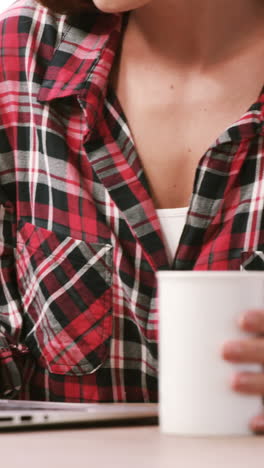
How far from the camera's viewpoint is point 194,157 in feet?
3.99

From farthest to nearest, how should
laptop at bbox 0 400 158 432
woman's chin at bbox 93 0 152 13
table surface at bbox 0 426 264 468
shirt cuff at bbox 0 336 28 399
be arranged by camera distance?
shirt cuff at bbox 0 336 28 399
woman's chin at bbox 93 0 152 13
laptop at bbox 0 400 158 432
table surface at bbox 0 426 264 468

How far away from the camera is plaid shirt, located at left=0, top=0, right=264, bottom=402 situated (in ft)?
3.69

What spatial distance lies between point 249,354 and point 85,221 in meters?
0.64

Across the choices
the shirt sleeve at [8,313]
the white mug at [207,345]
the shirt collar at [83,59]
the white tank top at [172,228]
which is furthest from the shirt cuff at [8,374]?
the white mug at [207,345]

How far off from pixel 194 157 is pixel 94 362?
362 mm

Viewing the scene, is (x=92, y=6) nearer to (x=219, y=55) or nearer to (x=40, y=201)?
(x=219, y=55)

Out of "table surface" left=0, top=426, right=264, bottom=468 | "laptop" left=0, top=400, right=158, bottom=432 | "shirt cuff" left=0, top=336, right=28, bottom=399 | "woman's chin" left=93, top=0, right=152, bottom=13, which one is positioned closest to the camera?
"table surface" left=0, top=426, right=264, bottom=468

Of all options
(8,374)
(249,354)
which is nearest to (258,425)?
(249,354)

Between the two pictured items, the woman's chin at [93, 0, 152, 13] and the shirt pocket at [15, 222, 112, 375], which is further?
the shirt pocket at [15, 222, 112, 375]

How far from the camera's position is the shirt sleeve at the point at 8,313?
117 cm

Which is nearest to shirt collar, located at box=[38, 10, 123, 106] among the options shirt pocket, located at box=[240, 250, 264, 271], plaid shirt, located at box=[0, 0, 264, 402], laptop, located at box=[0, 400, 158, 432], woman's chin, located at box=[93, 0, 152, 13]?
A: plaid shirt, located at box=[0, 0, 264, 402]

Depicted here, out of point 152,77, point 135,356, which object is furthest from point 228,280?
point 152,77

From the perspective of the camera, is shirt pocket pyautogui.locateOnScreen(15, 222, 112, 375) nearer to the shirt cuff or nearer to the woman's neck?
the shirt cuff

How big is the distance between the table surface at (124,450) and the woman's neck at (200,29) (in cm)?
80
